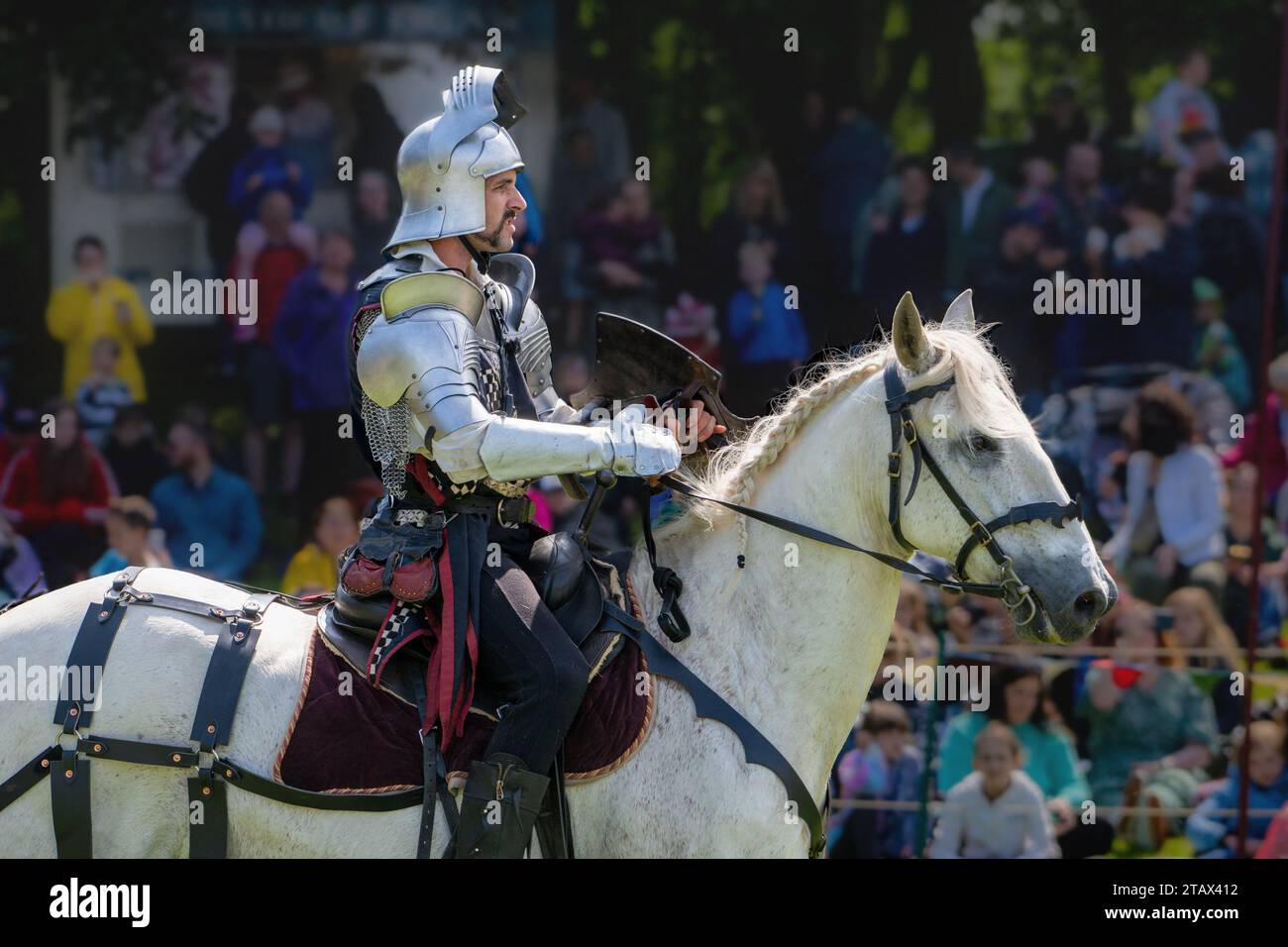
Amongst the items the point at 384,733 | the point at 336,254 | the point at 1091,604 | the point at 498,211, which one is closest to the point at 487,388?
the point at 498,211

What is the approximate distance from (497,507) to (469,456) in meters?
0.33

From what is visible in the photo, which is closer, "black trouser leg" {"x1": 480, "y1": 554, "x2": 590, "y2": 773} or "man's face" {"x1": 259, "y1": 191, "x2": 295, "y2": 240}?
"black trouser leg" {"x1": 480, "y1": 554, "x2": 590, "y2": 773}

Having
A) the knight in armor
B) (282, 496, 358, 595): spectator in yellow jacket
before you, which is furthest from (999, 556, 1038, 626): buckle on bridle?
(282, 496, 358, 595): spectator in yellow jacket

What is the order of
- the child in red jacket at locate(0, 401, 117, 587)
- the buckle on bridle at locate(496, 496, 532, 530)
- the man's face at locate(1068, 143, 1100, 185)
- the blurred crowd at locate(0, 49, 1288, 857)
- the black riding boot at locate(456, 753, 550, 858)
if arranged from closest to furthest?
1. the black riding boot at locate(456, 753, 550, 858)
2. the buckle on bridle at locate(496, 496, 532, 530)
3. the blurred crowd at locate(0, 49, 1288, 857)
4. the child in red jacket at locate(0, 401, 117, 587)
5. the man's face at locate(1068, 143, 1100, 185)

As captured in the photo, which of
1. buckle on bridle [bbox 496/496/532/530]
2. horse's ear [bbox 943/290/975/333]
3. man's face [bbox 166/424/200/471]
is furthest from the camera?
man's face [bbox 166/424/200/471]

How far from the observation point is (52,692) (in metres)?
A: 4.27

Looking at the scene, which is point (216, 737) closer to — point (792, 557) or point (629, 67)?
point (792, 557)

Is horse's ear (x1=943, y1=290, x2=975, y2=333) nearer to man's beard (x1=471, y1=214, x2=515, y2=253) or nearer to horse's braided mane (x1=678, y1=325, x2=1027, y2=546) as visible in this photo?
horse's braided mane (x1=678, y1=325, x2=1027, y2=546)

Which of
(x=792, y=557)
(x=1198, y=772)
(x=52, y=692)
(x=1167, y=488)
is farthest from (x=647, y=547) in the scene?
(x=1167, y=488)

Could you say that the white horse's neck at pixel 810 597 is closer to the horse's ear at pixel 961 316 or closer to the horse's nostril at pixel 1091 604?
the horse's ear at pixel 961 316

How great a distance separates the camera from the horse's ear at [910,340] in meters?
4.40

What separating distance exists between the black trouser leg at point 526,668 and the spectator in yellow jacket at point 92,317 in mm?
6410

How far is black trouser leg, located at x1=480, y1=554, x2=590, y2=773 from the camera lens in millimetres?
4246

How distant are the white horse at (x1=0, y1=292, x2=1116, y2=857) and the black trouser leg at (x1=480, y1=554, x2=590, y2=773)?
0.22 meters
